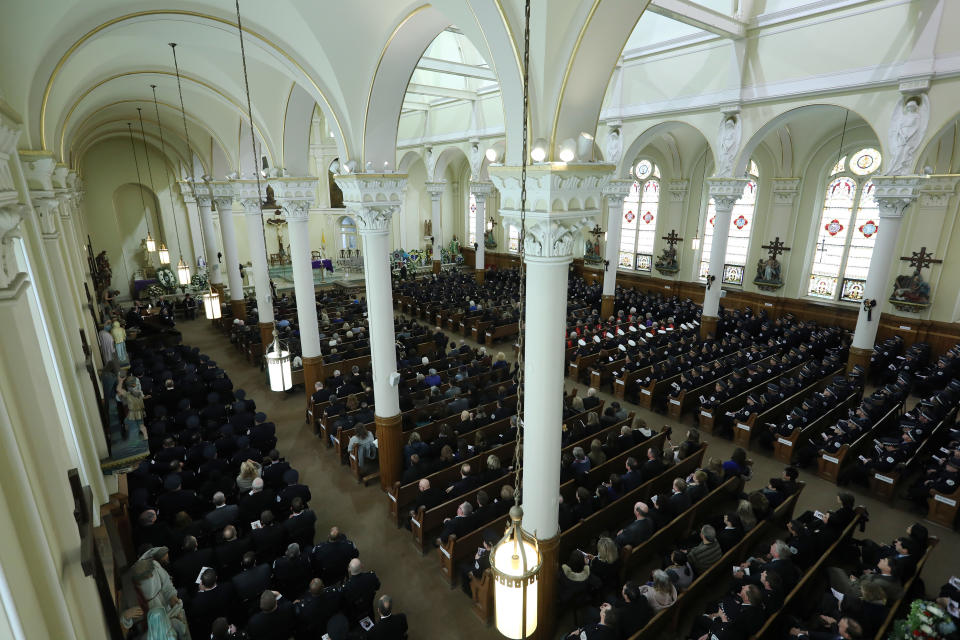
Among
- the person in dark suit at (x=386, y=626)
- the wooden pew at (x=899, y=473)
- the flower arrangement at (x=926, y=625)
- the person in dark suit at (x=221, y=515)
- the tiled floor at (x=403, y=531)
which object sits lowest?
the tiled floor at (x=403, y=531)

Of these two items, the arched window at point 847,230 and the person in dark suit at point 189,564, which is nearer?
the person in dark suit at point 189,564

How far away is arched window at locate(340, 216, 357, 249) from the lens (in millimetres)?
30516

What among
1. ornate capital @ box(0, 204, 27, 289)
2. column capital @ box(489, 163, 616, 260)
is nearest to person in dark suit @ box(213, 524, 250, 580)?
ornate capital @ box(0, 204, 27, 289)

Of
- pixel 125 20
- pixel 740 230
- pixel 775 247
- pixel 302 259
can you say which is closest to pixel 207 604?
pixel 302 259

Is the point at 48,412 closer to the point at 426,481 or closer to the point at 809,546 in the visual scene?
the point at 426,481

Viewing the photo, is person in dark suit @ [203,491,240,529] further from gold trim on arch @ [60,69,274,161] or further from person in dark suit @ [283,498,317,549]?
gold trim on arch @ [60,69,274,161]

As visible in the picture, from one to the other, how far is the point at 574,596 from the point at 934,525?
6735 mm

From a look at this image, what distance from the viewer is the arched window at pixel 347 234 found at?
3052cm

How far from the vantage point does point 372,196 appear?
793 cm

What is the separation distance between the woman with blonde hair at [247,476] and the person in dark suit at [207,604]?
2189 millimetres

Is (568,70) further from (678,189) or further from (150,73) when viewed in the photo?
(678,189)

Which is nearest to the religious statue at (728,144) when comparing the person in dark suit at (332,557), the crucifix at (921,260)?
the crucifix at (921,260)

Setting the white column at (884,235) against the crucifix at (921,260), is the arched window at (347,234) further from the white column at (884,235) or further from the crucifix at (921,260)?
the crucifix at (921,260)

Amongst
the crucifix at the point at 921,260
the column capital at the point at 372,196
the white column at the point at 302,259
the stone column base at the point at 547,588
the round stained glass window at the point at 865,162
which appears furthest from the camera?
the round stained glass window at the point at 865,162
